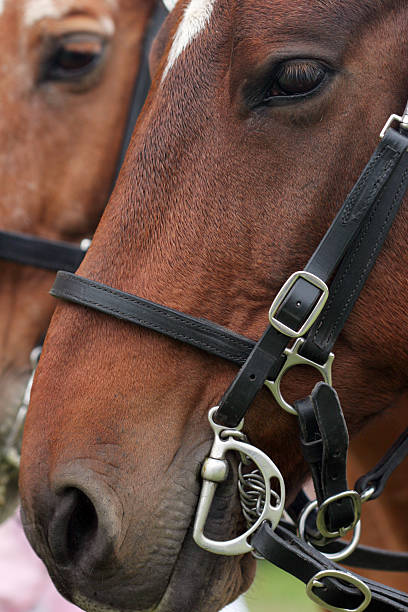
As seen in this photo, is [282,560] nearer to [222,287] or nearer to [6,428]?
[222,287]

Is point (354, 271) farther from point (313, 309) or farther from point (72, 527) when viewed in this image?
point (72, 527)

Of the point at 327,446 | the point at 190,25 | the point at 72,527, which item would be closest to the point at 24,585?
the point at 72,527

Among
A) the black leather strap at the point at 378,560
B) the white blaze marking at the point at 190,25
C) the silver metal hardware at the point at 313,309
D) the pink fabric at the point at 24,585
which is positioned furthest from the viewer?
the pink fabric at the point at 24,585

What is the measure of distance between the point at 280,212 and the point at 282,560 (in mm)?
785

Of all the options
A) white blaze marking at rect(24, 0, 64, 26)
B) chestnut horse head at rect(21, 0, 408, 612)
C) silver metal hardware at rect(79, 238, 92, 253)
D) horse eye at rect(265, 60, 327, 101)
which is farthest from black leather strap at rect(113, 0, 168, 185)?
horse eye at rect(265, 60, 327, 101)

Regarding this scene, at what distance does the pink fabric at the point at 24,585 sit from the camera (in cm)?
336

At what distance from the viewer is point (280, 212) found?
5.26 feet

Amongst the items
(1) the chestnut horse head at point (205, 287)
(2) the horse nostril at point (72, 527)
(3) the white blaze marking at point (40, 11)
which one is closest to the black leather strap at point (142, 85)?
(3) the white blaze marking at point (40, 11)

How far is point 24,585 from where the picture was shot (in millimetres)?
3453

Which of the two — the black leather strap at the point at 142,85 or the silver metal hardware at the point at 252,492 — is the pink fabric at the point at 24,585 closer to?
the black leather strap at the point at 142,85

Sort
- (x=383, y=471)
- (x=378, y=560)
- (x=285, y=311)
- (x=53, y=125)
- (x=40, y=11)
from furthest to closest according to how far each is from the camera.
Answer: (x=53, y=125) → (x=40, y=11) → (x=378, y=560) → (x=383, y=471) → (x=285, y=311)

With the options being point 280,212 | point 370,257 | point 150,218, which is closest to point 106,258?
point 150,218

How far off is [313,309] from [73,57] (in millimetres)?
1942

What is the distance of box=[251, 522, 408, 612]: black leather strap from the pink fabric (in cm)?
214
